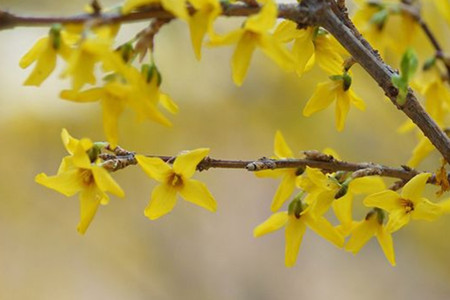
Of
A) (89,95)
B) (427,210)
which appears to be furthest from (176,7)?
(427,210)

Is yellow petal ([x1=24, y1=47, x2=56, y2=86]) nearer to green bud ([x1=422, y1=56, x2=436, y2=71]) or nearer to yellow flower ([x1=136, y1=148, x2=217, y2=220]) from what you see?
yellow flower ([x1=136, y1=148, x2=217, y2=220])

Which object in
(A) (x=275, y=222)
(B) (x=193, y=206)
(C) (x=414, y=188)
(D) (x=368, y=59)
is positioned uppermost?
(D) (x=368, y=59)

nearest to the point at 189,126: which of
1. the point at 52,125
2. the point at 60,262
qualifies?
the point at 52,125

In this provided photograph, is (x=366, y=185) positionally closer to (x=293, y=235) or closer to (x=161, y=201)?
(x=293, y=235)

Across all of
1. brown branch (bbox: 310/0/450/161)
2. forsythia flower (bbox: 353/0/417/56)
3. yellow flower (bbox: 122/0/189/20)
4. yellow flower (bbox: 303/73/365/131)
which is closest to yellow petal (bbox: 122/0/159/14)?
yellow flower (bbox: 122/0/189/20)

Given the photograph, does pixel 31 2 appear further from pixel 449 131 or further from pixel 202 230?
pixel 449 131

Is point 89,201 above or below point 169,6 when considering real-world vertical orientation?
below
